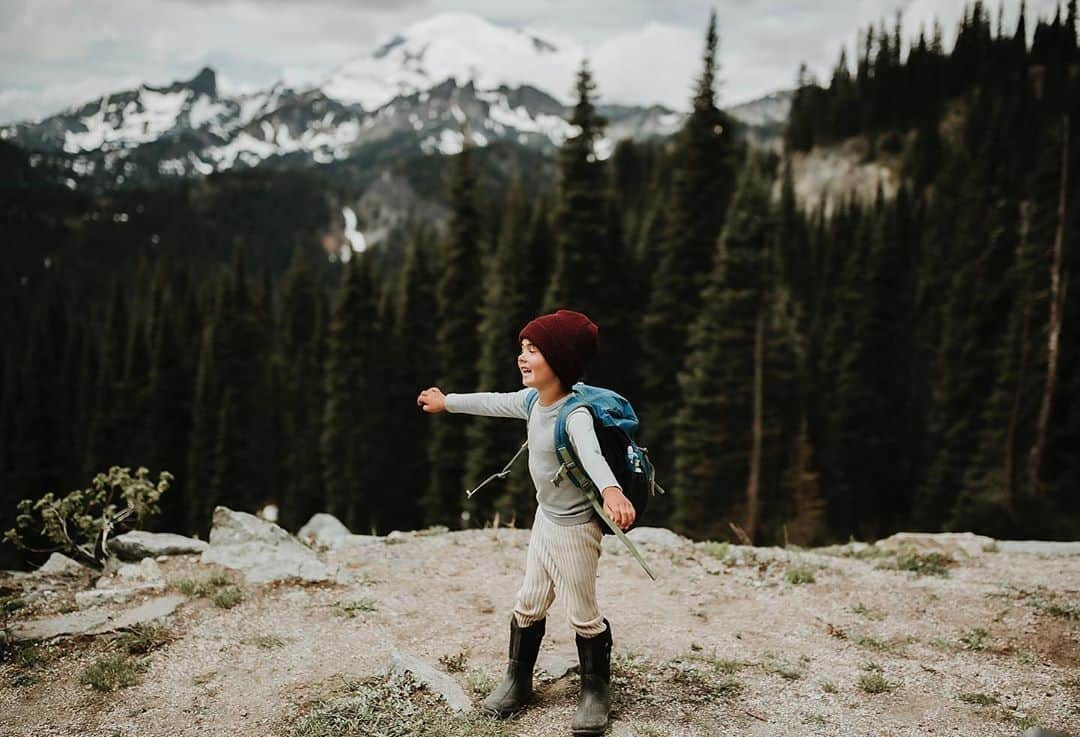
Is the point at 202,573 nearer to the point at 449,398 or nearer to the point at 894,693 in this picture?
the point at 449,398

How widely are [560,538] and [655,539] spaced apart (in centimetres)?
546

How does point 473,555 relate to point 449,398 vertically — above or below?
below

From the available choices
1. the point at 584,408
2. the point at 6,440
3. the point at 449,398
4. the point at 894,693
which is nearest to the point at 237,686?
the point at 449,398

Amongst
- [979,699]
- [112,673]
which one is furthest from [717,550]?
[112,673]

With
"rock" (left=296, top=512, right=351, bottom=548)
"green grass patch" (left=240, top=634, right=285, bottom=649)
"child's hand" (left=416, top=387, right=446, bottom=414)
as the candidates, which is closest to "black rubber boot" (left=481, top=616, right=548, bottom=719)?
"child's hand" (left=416, top=387, right=446, bottom=414)

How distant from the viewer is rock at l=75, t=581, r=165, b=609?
23.5 ft

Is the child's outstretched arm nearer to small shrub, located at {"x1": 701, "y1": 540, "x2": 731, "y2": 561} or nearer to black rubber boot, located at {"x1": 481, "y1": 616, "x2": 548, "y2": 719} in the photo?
black rubber boot, located at {"x1": 481, "y1": 616, "x2": 548, "y2": 719}

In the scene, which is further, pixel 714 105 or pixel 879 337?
pixel 879 337

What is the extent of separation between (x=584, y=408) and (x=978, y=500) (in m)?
27.1

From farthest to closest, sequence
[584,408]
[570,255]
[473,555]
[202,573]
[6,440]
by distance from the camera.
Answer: [6,440] → [570,255] → [473,555] → [202,573] → [584,408]

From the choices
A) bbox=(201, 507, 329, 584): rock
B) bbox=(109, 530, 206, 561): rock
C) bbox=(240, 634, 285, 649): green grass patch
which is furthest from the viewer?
bbox=(109, 530, 206, 561): rock

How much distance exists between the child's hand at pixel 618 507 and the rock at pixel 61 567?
683 cm

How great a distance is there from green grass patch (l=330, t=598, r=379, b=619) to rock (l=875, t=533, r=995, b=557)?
6767mm

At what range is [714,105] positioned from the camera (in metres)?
26.4
